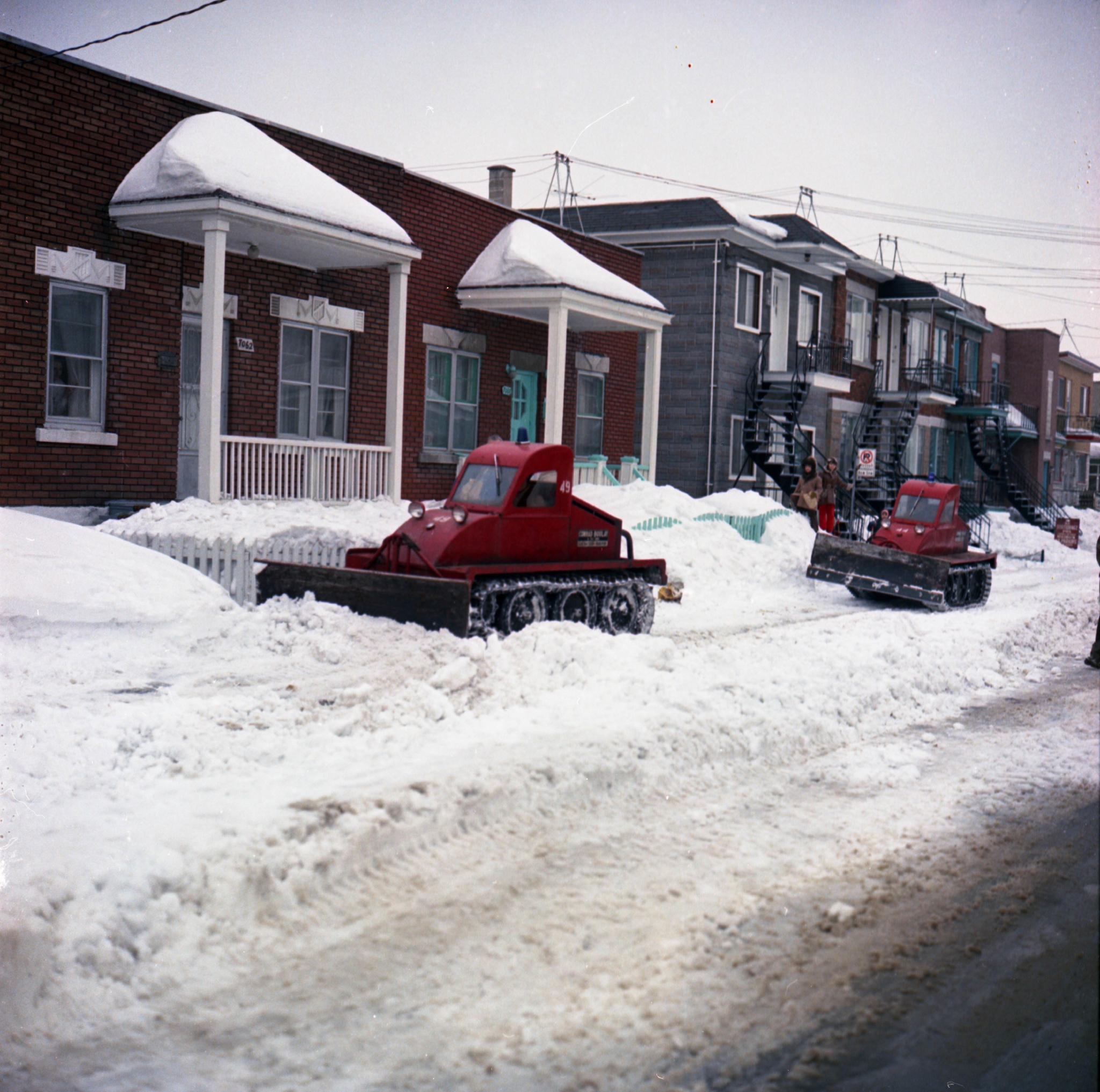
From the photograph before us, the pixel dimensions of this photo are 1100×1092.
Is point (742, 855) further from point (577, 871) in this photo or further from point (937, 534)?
point (937, 534)

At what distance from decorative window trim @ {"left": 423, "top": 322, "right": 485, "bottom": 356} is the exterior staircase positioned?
26116 millimetres

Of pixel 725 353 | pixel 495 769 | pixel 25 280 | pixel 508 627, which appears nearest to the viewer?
pixel 495 769

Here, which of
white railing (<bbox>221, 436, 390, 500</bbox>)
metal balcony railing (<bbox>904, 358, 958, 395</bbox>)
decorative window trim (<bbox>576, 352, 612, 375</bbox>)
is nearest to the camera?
white railing (<bbox>221, 436, 390, 500</bbox>)

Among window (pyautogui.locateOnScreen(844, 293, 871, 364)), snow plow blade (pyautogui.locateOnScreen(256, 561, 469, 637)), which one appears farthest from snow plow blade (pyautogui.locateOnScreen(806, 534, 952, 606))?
window (pyautogui.locateOnScreen(844, 293, 871, 364))

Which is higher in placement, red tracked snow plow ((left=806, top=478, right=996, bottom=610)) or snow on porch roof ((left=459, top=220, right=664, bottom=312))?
snow on porch roof ((left=459, top=220, right=664, bottom=312))

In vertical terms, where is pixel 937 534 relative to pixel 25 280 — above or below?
below

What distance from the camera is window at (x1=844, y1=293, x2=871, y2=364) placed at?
3438cm

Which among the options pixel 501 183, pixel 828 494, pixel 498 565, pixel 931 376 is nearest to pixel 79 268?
pixel 498 565

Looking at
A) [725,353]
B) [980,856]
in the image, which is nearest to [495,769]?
[980,856]

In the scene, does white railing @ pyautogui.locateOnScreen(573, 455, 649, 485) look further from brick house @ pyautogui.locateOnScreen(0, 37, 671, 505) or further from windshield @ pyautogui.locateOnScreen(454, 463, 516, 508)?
windshield @ pyautogui.locateOnScreen(454, 463, 516, 508)

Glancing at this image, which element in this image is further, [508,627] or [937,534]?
[937,534]

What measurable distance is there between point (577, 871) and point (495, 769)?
1149 mm

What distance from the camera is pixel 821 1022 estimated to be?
11.7 feet

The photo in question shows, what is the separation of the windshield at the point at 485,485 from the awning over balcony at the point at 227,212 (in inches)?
178
